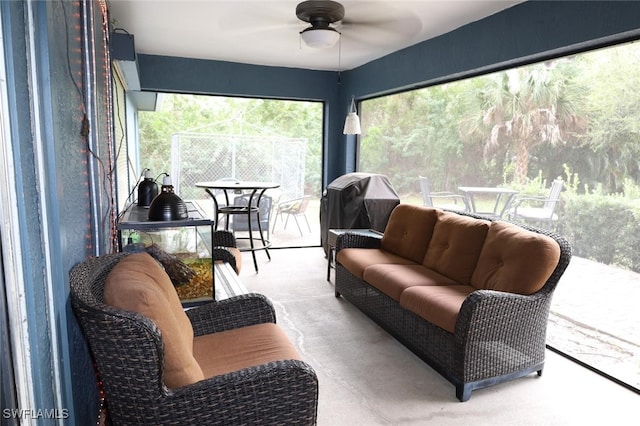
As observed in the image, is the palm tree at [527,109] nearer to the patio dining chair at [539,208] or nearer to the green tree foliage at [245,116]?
the patio dining chair at [539,208]

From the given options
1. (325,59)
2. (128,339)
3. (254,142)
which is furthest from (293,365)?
(254,142)

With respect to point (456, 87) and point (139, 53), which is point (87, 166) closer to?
point (139, 53)

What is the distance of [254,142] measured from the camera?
26.7ft

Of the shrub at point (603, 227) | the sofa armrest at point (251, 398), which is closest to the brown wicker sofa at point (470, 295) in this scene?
the shrub at point (603, 227)

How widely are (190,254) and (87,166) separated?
0.63 metres

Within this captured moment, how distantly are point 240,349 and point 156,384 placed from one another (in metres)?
0.56

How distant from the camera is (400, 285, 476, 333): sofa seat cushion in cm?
238

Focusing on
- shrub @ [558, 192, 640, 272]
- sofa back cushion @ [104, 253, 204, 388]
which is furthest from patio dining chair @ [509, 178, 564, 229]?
sofa back cushion @ [104, 253, 204, 388]

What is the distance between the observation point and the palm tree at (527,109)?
3656mm

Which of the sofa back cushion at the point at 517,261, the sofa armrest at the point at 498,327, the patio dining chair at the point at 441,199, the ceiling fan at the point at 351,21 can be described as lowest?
the sofa armrest at the point at 498,327

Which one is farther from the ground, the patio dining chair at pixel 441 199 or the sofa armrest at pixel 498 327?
the patio dining chair at pixel 441 199

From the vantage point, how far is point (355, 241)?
3.85m

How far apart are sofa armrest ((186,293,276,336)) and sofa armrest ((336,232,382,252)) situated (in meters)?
1.71

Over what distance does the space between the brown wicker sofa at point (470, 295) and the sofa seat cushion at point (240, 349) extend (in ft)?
3.29
